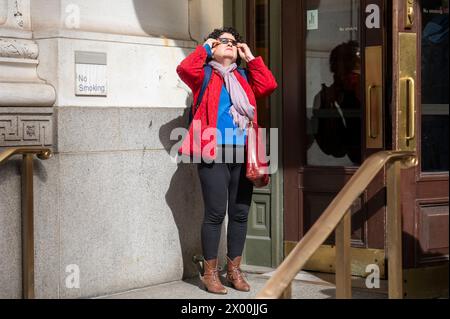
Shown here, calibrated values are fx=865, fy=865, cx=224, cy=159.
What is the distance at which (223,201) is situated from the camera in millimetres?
5609

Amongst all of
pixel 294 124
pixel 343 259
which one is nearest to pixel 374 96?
pixel 294 124

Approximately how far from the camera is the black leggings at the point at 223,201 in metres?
5.58

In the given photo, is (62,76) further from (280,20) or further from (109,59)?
(280,20)

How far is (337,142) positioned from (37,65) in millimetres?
2138

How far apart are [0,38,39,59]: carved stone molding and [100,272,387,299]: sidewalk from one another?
64.0 inches

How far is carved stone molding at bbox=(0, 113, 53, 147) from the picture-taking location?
5.12 meters

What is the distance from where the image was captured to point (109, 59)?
569 cm

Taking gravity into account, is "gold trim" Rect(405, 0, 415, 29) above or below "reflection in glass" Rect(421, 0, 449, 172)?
above

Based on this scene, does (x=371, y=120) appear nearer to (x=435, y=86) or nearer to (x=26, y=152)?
(x=435, y=86)

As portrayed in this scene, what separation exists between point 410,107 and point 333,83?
0.77 metres

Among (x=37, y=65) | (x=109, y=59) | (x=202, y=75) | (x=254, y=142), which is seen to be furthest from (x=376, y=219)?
(x=37, y=65)

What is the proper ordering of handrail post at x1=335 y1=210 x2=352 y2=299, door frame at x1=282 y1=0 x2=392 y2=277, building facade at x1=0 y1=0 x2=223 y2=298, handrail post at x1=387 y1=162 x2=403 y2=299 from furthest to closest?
door frame at x1=282 y1=0 x2=392 y2=277 → building facade at x1=0 y1=0 x2=223 y2=298 → handrail post at x1=387 y1=162 x2=403 y2=299 → handrail post at x1=335 y1=210 x2=352 y2=299

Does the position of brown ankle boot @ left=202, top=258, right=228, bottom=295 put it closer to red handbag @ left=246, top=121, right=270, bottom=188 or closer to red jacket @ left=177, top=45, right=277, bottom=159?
red handbag @ left=246, top=121, right=270, bottom=188

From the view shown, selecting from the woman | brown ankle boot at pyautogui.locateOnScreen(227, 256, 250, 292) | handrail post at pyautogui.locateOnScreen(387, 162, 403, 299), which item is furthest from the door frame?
handrail post at pyautogui.locateOnScreen(387, 162, 403, 299)
